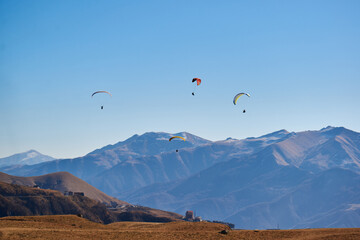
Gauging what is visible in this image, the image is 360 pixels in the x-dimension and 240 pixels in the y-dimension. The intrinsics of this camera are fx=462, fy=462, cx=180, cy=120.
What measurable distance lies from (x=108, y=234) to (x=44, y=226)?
1135 centimetres

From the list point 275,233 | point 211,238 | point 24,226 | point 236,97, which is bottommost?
point 24,226

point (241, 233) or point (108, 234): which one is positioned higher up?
point (241, 233)

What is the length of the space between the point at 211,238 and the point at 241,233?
7.55 meters

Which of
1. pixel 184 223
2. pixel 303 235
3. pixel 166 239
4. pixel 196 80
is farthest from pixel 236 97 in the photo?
pixel 166 239

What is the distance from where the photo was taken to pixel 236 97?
3846 inches

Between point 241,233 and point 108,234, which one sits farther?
point 241,233

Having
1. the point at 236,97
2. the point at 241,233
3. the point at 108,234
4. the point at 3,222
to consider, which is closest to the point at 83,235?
the point at 108,234

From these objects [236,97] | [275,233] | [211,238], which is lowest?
[211,238]

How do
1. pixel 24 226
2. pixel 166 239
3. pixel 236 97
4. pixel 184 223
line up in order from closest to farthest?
pixel 166 239
pixel 24 226
pixel 184 223
pixel 236 97

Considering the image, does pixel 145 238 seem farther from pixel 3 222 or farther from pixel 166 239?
pixel 3 222

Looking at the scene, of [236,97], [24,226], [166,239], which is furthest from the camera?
[236,97]

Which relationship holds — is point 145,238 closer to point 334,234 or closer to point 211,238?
point 211,238

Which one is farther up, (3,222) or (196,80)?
(196,80)

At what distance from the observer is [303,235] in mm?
68250
